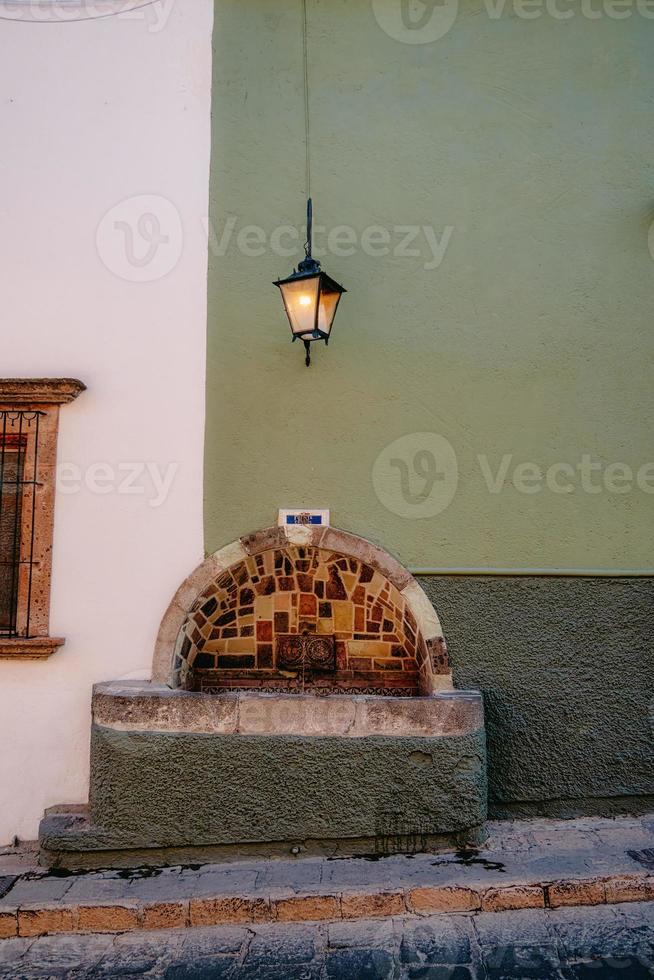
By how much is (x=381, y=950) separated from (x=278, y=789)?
1024 mm

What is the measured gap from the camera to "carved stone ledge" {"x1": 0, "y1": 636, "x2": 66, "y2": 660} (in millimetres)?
4246

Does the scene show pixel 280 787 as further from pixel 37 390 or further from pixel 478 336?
pixel 478 336

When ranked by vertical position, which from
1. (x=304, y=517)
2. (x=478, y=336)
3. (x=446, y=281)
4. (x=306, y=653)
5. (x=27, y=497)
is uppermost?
(x=446, y=281)

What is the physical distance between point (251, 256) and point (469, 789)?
12.4 feet

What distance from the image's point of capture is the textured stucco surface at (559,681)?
4.35 m

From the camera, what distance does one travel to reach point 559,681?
14.5 feet

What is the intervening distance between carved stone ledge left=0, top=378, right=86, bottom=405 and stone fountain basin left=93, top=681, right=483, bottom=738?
6.54ft

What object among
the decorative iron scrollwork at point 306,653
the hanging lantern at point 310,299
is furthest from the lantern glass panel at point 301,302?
the decorative iron scrollwork at point 306,653

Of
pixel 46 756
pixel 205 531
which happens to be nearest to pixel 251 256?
pixel 205 531

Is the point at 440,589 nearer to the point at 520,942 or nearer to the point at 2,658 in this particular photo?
the point at 520,942

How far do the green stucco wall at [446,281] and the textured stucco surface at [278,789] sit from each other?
4.16 ft

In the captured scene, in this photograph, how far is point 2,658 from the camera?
4.32 metres

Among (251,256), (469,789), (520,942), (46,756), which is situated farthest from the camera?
(251,256)

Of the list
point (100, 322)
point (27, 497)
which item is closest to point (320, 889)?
point (27, 497)
